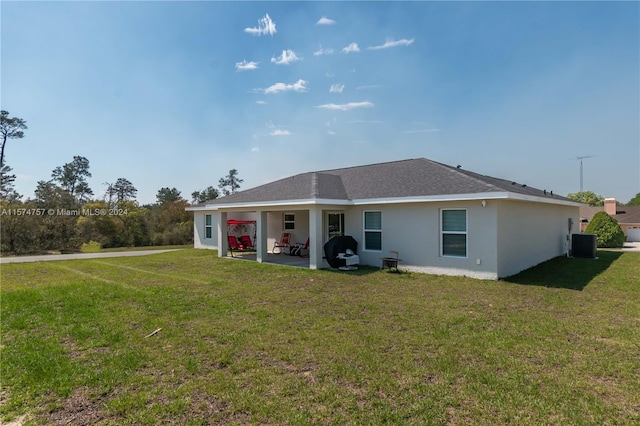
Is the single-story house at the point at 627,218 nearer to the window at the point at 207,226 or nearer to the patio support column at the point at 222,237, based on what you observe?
the patio support column at the point at 222,237

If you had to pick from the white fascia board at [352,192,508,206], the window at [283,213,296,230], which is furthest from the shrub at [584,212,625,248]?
the window at [283,213,296,230]

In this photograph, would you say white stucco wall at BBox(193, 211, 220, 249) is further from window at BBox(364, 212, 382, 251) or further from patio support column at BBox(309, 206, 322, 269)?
window at BBox(364, 212, 382, 251)

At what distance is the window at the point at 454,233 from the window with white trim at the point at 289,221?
28.8ft

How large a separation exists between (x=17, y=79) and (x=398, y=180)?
13.2m

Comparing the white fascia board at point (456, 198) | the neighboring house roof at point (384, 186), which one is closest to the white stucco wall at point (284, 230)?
the neighboring house roof at point (384, 186)

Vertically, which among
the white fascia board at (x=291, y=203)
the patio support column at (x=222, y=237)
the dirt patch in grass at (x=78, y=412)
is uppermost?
the white fascia board at (x=291, y=203)

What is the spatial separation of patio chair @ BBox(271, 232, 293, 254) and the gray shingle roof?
2985mm

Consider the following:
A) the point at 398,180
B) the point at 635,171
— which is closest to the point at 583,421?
the point at 398,180

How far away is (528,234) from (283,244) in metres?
10.8

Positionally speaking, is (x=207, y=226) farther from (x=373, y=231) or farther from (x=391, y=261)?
(x=391, y=261)

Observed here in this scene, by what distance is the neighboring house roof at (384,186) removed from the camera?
33.5 ft

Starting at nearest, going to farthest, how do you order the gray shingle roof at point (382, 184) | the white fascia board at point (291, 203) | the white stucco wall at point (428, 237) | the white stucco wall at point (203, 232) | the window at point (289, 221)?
the white stucco wall at point (428, 237)
the gray shingle roof at point (382, 184)
the white fascia board at point (291, 203)
the window at point (289, 221)
the white stucco wall at point (203, 232)

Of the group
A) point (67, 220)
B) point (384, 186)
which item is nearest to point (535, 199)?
point (384, 186)

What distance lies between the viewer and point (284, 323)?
561 cm
